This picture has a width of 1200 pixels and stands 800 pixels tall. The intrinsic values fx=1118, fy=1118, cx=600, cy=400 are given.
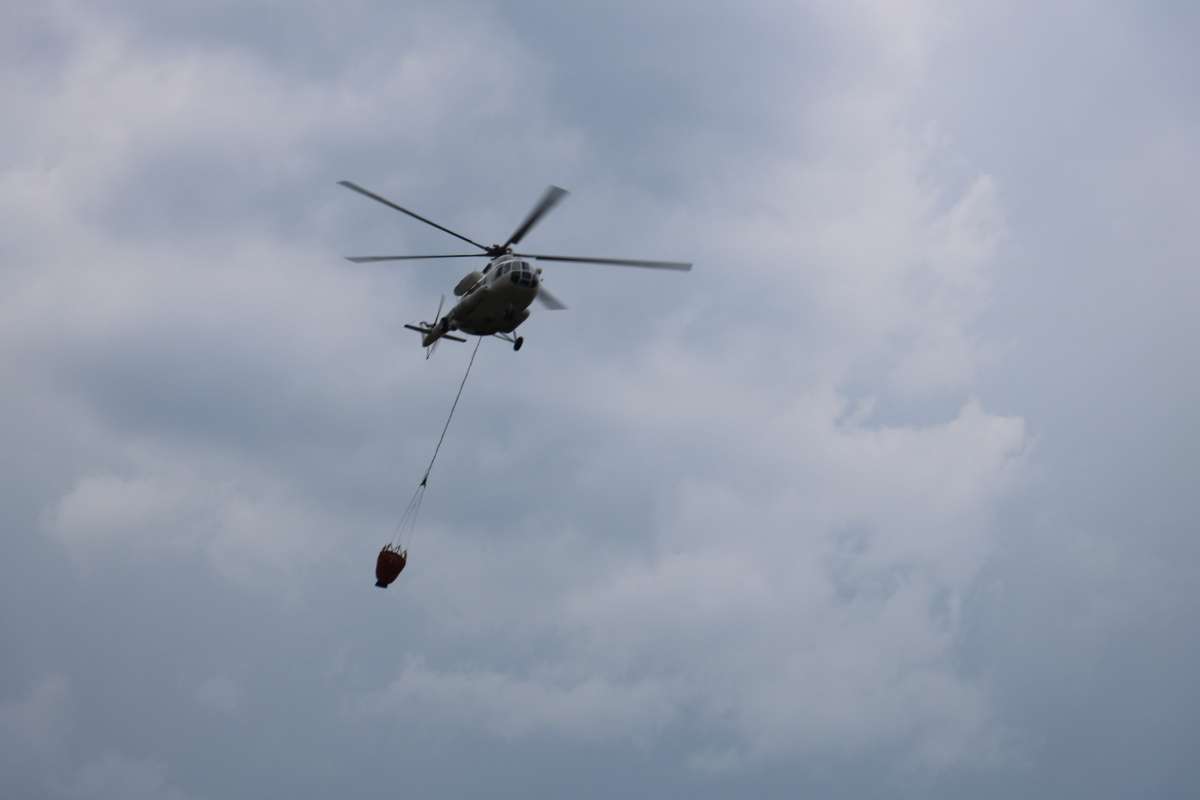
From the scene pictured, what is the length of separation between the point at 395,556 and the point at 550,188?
1781cm

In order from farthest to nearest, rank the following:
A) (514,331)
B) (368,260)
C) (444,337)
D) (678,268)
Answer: (444,337) < (514,331) < (368,260) < (678,268)

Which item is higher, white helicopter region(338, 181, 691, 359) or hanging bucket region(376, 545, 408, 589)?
white helicopter region(338, 181, 691, 359)

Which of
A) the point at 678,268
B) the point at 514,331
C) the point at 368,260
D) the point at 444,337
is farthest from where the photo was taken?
the point at 444,337

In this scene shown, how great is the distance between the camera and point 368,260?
50250mm

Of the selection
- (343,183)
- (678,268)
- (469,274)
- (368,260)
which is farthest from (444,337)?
(678,268)

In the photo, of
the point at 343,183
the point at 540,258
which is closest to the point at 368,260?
the point at 343,183

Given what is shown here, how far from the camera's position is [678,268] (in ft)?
152

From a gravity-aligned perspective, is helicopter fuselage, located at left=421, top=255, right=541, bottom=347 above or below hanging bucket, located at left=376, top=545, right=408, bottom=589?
above

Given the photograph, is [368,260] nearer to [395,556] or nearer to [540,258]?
[540,258]

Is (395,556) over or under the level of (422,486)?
under

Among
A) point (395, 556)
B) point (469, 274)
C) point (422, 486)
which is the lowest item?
point (395, 556)

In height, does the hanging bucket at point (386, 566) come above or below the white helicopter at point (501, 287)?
below

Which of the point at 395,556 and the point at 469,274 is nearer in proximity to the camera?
the point at 395,556

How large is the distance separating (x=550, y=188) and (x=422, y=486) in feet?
50.1
